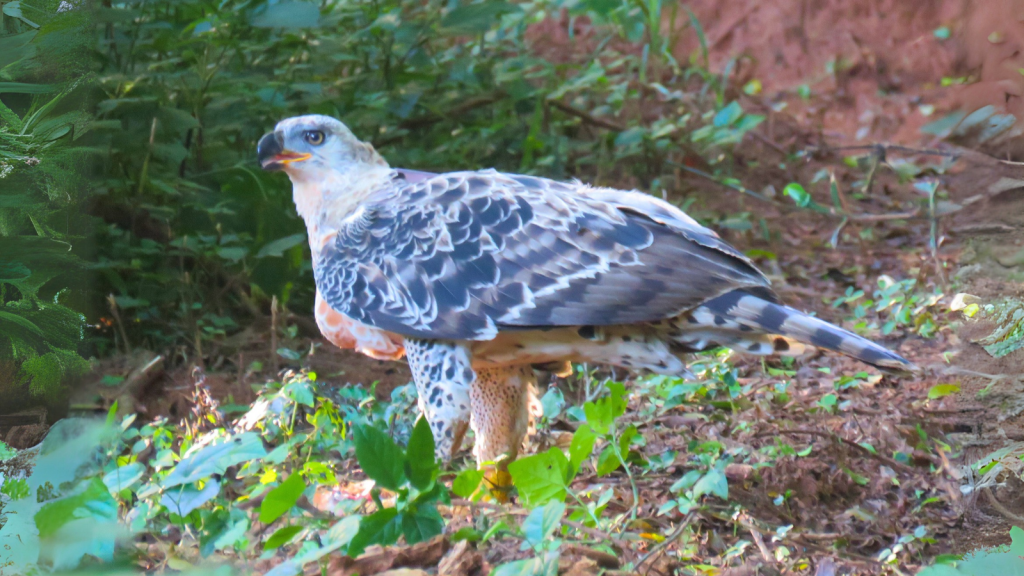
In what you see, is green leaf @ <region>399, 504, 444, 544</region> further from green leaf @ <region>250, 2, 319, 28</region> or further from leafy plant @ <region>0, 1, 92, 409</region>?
green leaf @ <region>250, 2, 319, 28</region>

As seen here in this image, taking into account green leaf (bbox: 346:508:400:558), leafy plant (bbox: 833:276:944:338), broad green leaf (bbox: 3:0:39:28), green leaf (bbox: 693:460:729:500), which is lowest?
leafy plant (bbox: 833:276:944:338)

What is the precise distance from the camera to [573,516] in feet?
8.41

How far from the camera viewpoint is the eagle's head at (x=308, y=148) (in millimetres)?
3303

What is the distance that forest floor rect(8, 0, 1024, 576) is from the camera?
2414mm

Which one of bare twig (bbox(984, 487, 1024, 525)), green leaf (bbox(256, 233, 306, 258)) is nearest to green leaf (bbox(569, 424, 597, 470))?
bare twig (bbox(984, 487, 1024, 525))

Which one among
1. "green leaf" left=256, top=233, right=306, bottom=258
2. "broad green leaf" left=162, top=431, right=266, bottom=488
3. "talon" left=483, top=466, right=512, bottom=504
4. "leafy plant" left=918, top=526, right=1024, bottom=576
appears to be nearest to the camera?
"leafy plant" left=918, top=526, right=1024, bottom=576

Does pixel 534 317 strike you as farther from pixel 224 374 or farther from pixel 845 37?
pixel 845 37

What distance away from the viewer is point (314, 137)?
10.9ft

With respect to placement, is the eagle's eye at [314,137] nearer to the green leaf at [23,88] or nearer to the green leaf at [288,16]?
the green leaf at [288,16]

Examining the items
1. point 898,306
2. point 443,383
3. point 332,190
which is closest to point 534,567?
point 443,383

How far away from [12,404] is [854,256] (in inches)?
198

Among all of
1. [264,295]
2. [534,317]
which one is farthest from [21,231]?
[264,295]

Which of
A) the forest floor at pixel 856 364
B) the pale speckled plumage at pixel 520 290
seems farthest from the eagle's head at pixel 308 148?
the forest floor at pixel 856 364

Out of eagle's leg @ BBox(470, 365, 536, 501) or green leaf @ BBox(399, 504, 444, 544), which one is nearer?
green leaf @ BBox(399, 504, 444, 544)
